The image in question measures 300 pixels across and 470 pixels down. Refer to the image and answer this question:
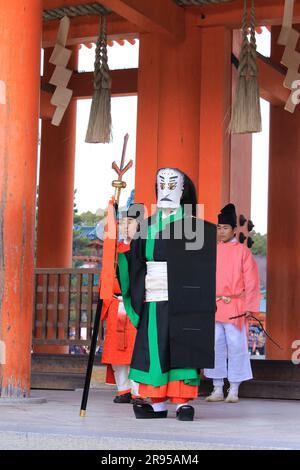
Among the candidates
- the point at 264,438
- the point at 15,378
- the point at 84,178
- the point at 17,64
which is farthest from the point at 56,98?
the point at 84,178

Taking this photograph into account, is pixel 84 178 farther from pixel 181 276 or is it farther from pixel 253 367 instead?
pixel 181 276

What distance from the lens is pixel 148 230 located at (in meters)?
6.00

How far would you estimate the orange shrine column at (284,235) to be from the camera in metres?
11.7

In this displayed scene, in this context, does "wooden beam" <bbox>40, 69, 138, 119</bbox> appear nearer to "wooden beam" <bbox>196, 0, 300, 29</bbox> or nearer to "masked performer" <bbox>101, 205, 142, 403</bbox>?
"wooden beam" <bbox>196, 0, 300, 29</bbox>

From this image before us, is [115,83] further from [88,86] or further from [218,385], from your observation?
[218,385]

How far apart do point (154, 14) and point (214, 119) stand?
41.9 inches

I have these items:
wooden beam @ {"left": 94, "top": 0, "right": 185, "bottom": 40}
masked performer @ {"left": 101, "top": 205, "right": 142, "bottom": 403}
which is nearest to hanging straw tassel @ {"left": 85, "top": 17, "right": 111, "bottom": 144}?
wooden beam @ {"left": 94, "top": 0, "right": 185, "bottom": 40}

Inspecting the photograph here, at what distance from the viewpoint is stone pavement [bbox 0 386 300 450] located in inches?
180

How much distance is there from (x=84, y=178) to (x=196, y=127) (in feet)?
56.6

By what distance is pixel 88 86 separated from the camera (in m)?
12.2

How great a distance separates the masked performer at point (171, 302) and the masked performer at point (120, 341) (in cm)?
120

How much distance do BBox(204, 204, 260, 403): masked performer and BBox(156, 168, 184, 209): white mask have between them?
1.74 m

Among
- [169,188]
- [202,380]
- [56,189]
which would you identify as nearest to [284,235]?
[56,189]

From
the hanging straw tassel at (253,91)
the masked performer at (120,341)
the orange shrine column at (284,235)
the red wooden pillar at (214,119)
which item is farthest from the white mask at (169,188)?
the orange shrine column at (284,235)
